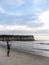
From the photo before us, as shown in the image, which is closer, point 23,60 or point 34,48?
point 23,60

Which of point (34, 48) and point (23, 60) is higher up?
point (34, 48)

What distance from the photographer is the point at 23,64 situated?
13.0m

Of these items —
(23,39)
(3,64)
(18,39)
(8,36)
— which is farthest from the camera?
(23,39)

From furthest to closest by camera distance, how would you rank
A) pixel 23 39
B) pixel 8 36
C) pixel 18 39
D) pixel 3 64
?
1. pixel 23 39
2. pixel 18 39
3. pixel 8 36
4. pixel 3 64

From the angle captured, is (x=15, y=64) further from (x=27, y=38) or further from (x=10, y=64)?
(x=27, y=38)

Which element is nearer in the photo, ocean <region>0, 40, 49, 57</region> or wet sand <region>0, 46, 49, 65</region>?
wet sand <region>0, 46, 49, 65</region>

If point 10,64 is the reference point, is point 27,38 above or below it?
above

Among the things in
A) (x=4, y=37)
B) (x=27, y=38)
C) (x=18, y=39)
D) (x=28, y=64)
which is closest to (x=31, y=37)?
(x=27, y=38)

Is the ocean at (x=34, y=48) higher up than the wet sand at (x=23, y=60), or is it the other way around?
the ocean at (x=34, y=48)

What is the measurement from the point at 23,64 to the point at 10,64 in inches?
43.7

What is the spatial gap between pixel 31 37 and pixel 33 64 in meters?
79.4

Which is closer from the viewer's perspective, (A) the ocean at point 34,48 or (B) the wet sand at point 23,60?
(B) the wet sand at point 23,60

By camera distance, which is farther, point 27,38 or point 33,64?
point 27,38

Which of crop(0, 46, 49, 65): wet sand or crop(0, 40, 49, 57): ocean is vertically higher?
crop(0, 40, 49, 57): ocean
